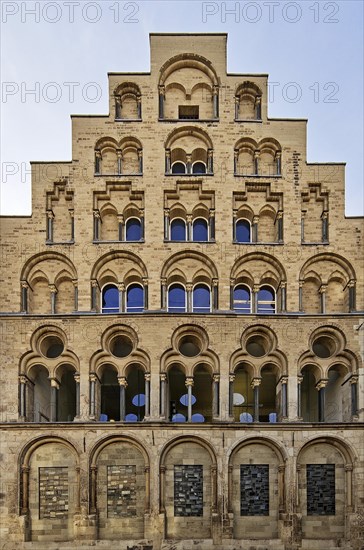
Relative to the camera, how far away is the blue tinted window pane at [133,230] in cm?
2464

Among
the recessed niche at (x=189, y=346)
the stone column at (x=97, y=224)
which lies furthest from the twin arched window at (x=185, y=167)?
the recessed niche at (x=189, y=346)

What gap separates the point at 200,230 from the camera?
24812mm

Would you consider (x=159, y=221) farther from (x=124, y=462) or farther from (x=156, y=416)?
(x=124, y=462)

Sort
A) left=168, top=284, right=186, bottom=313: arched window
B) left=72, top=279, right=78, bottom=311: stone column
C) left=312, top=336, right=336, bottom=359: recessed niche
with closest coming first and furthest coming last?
left=72, top=279, right=78, bottom=311: stone column
left=312, top=336, right=336, bottom=359: recessed niche
left=168, top=284, right=186, bottom=313: arched window

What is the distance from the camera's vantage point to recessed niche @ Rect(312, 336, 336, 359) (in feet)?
77.8

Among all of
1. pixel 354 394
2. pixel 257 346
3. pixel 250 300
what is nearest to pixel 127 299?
pixel 250 300

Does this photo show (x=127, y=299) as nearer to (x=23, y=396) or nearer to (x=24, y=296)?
(x=24, y=296)

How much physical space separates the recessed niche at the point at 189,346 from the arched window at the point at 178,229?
399 cm

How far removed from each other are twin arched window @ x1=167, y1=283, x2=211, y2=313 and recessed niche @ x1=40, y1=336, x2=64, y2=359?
456 centimetres

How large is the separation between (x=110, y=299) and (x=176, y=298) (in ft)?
8.57

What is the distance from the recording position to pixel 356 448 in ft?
73.5

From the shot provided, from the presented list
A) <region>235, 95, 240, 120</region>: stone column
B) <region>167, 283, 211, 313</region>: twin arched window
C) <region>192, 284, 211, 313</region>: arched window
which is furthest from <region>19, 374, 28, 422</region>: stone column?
<region>235, 95, 240, 120</region>: stone column

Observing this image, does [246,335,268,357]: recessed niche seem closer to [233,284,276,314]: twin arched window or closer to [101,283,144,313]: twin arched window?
[233,284,276,314]: twin arched window

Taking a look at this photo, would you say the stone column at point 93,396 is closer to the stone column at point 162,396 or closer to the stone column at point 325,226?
the stone column at point 162,396
